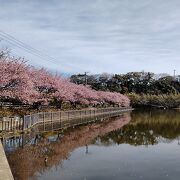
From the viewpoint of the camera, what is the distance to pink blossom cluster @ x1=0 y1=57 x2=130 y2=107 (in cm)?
3477

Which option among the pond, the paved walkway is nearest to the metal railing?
the pond

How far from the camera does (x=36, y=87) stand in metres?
51.9

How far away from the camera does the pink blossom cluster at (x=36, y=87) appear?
34772 millimetres

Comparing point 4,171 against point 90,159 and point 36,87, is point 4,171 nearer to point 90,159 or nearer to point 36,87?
point 90,159

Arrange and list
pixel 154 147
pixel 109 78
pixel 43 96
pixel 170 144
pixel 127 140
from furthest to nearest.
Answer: pixel 109 78 < pixel 43 96 < pixel 127 140 < pixel 170 144 < pixel 154 147

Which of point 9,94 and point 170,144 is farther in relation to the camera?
point 9,94

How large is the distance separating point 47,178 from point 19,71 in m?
21.6

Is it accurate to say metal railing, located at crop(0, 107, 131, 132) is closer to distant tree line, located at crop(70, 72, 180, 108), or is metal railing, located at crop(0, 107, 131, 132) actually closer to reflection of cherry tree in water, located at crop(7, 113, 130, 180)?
reflection of cherry tree in water, located at crop(7, 113, 130, 180)

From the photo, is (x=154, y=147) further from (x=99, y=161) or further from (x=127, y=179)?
(x=127, y=179)

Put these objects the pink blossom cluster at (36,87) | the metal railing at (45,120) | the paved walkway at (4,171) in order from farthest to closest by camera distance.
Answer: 1. the pink blossom cluster at (36,87)
2. the metal railing at (45,120)
3. the paved walkway at (4,171)

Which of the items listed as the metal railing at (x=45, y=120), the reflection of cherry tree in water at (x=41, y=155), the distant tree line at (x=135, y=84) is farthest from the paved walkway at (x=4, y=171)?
the distant tree line at (x=135, y=84)

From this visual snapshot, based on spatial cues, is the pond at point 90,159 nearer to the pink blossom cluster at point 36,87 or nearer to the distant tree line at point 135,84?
the pink blossom cluster at point 36,87

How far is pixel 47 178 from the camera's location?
16.2 m

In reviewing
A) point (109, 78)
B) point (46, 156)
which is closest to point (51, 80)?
point (46, 156)
